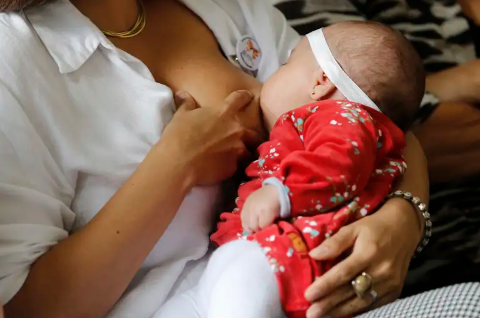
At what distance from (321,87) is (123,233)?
472mm

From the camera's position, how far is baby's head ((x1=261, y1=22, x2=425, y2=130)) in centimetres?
101

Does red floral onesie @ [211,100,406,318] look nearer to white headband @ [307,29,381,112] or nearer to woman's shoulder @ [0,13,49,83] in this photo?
white headband @ [307,29,381,112]

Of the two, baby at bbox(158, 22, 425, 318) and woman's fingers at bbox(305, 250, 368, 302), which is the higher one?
baby at bbox(158, 22, 425, 318)

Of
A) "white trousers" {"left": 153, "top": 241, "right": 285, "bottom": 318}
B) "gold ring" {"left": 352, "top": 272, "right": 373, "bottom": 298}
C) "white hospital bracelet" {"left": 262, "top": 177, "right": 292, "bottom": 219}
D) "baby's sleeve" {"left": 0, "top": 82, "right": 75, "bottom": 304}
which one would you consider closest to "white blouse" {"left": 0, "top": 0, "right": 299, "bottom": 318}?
"baby's sleeve" {"left": 0, "top": 82, "right": 75, "bottom": 304}

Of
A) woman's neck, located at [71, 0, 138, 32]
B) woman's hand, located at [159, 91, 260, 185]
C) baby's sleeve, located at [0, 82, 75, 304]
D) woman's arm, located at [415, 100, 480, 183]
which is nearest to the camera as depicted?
baby's sleeve, located at [0, 82, 75, 304]

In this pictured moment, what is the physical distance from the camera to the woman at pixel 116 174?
2.77 feet

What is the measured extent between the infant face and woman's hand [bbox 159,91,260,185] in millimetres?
49

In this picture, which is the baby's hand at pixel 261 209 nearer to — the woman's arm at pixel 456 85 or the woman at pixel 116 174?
the woman at pixel 116 174

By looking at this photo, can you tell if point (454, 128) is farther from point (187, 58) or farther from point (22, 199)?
point (22, 199)

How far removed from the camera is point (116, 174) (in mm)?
973

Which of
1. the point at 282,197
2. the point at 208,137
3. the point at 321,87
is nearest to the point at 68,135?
the point at 208,137

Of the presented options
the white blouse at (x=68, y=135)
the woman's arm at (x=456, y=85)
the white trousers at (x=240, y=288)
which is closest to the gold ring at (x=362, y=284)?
the white trousers at (x=240, y=288)

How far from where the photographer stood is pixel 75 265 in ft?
2.80

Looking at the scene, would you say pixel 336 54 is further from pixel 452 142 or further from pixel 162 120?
pixel 452 142
